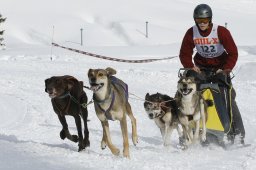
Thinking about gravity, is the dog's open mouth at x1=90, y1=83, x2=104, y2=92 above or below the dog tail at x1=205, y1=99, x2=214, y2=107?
→ above

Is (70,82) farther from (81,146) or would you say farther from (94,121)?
(94,121)

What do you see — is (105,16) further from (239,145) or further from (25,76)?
(239,145)

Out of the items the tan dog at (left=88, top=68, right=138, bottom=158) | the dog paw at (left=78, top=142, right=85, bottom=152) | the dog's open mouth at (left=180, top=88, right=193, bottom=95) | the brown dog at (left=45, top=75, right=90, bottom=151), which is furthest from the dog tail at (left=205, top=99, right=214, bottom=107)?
the dog paw at (left=78, top=142, right=85, bottom=152)

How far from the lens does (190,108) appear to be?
22.2 feet

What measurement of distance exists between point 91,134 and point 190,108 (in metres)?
1.92

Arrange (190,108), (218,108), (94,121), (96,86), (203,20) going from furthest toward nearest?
(94,121) < (218,108) < (190,108) < (203,20) < (96,86)

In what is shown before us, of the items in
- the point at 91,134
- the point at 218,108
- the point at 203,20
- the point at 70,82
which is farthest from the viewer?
the point at 91,134

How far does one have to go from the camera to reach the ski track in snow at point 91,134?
557 centimetres

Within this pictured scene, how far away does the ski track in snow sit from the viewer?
5566mm

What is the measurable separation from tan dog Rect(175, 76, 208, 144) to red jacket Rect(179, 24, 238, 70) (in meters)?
0.47

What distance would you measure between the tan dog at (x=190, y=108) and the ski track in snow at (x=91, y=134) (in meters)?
0.21

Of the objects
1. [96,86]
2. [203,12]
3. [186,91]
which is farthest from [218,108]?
[96,86]

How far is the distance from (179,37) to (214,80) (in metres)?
52.8

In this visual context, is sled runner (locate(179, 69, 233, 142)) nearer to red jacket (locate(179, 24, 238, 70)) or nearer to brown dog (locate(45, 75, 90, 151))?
red jacket (locate(179, 24, 238, 70))
